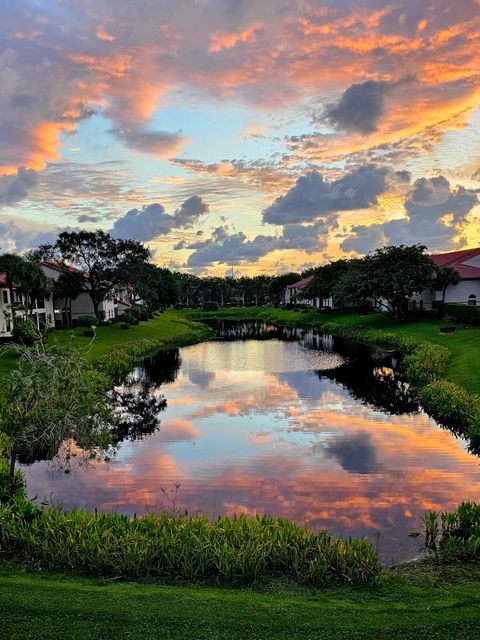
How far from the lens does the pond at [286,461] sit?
568 inches

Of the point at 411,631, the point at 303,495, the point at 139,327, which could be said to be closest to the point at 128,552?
the point at 411,631

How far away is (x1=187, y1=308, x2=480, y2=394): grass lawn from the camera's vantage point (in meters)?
29.4

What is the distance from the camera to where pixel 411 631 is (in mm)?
7473

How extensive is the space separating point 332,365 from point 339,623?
1401 inches

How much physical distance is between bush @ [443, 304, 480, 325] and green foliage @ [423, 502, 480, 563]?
138 ft

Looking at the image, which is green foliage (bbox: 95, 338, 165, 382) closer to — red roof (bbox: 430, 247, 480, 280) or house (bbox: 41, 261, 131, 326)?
house (bbox: 41, 261, 131, 326)

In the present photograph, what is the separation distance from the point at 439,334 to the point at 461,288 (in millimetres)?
20669

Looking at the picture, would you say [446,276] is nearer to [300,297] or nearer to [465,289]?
[465,289]

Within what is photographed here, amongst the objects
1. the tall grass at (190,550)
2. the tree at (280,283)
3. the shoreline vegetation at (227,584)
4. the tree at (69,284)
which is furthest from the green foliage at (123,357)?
the tree at (280,283)

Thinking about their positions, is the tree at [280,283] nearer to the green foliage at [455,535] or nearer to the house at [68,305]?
the house at [68,305]

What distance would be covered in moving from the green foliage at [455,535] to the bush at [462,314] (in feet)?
138

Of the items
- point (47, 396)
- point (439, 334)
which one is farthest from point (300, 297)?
point (47, 396)

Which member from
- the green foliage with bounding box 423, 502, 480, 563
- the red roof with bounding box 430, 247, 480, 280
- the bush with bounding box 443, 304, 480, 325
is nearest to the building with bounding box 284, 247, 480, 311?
the red roof with bounding box 430, 247, 480, 280

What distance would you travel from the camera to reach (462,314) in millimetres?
53312
